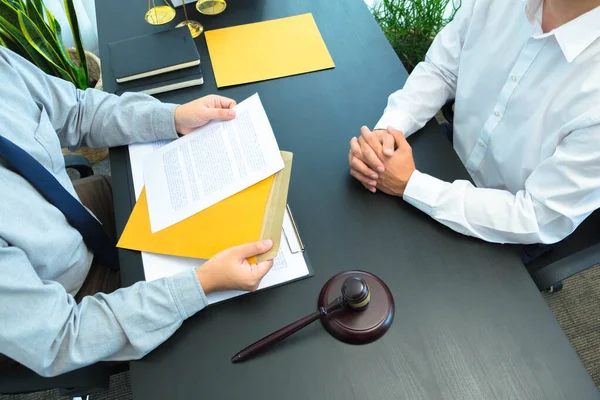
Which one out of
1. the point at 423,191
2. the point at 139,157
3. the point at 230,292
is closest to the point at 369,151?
the point at 423,191

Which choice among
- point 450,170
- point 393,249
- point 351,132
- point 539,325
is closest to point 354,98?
point 351,132

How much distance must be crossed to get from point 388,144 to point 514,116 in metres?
0.29

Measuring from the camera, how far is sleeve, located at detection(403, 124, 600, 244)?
0.75 meters

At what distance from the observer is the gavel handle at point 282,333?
0.67 metres

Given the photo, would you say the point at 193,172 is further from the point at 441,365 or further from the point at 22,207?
the point at 441,365

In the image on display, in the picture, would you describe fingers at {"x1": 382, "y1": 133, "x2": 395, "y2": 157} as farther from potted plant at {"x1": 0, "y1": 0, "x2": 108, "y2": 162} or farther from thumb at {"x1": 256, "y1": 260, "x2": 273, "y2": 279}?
potted plant at {"x1": 0, "y1": 0, "x2": 108, "y2": 162}

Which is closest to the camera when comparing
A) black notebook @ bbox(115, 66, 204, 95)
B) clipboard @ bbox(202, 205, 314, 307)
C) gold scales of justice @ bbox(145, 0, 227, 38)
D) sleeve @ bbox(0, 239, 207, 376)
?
sleeve @ bbox(0, 239, 207, 376)

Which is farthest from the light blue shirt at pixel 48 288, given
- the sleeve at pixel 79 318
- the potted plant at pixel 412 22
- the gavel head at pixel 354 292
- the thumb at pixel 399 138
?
the potted plant at pixel 412 22

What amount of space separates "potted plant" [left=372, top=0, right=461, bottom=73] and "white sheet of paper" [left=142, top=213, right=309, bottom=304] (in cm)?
134

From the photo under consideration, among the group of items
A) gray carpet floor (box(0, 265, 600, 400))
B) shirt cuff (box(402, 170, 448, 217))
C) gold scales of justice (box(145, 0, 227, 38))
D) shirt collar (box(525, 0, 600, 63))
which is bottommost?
gray carpet floor (box(0, 265, 600, 400))

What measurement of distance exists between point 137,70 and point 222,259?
590 mm

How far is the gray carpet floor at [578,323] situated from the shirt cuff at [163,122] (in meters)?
0.86

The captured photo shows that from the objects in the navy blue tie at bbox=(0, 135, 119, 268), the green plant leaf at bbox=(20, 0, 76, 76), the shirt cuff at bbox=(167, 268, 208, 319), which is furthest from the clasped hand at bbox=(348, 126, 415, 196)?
the green plant leaf at bbox=(20, 0, 76, 76)

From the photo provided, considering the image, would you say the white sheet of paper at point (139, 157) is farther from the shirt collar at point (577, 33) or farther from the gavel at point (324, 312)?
the shirt collar at point (577, 33)
